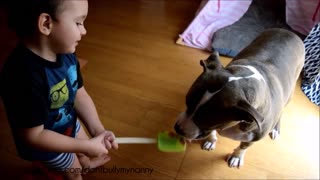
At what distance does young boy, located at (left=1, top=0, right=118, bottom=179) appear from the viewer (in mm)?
719

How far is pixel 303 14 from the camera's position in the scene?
192cm

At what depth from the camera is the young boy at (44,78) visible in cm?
72

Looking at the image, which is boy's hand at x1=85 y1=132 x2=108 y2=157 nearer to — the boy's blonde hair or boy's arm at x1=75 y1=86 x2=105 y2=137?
boy's arm at x1=75 y1=86 x2=105 y2=137

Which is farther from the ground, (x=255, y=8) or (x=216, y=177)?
(x=255, y=8)

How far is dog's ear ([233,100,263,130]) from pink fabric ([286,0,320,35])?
132 cm

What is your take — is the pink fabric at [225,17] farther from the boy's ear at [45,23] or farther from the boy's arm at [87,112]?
the boy's ear at [45,23]

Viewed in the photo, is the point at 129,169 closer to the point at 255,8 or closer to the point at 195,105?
the point at 195,105

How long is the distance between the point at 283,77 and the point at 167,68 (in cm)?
73

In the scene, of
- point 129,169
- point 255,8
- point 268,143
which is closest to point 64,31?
point 129,169

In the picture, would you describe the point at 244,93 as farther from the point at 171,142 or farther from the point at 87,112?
the point at 87,112

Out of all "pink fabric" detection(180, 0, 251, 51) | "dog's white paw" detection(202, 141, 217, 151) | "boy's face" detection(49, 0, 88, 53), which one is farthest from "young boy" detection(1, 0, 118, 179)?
"pink fabric" detection(180, 0, 251, 51)

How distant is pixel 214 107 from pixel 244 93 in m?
0.11

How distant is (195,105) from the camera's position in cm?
92

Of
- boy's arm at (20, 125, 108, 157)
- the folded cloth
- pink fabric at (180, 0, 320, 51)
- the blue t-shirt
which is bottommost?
the folded cloth
